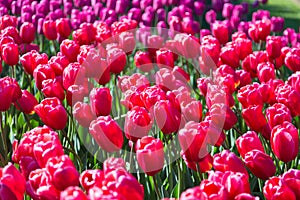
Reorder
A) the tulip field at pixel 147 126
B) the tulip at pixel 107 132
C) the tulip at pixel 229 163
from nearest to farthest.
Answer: the tulip field at pixel 147 126, the tulip at pixel 229 163, the tulip at pixel 107 132

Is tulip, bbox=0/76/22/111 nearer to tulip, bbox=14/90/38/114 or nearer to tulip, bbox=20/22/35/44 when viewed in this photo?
tulip, bbox=14/90/38/114

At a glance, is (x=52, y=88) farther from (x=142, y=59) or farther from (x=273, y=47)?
(x=273, y=47)

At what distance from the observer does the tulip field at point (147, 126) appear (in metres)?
1.61

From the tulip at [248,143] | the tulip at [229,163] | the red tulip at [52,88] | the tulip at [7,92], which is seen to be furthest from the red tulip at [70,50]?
the tulip at [229,163]

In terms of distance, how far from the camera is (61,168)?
1589 mm

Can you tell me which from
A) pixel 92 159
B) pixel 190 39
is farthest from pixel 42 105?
pixel 190 39

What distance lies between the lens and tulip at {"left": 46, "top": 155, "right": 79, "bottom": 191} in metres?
1.58

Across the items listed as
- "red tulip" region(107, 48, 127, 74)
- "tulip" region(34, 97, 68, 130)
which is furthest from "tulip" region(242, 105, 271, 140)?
"red tulip" region(107, 48, 127, 74)

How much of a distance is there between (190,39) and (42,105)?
4.36 ft

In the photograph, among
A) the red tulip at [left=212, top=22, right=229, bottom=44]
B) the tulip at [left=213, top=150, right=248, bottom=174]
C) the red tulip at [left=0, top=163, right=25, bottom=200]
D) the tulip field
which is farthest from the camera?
the red tulip at [left=212, top=22, right=229, bottom=44]

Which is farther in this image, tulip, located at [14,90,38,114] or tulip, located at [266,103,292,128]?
tulip, located at [14,90,38,114]

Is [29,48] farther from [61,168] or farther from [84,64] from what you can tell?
[61,168]

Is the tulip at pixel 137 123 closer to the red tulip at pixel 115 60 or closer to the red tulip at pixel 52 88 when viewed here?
the red tulip at pixel 52 88

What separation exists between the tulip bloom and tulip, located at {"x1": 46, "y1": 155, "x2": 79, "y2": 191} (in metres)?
0.27
